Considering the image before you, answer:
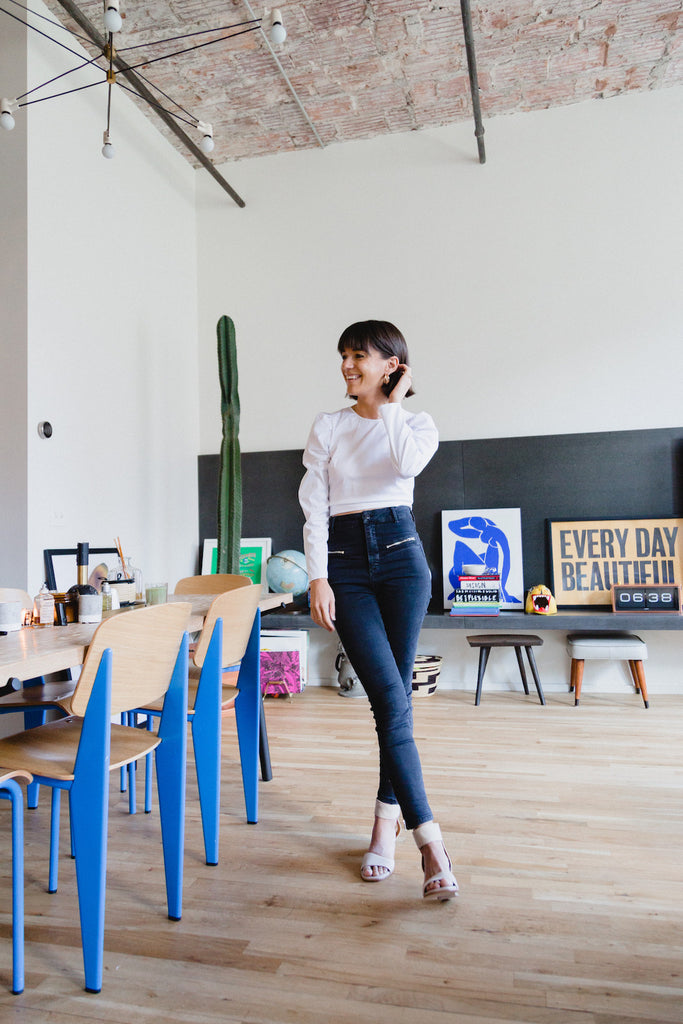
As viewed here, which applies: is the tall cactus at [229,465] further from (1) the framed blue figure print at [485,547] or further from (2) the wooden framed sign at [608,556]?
(2) the wooden framed sign at [608,556]

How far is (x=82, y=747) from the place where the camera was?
152 cm

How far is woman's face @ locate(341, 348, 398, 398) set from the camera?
2.03m

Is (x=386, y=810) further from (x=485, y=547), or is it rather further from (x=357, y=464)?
(x=485, y=547)

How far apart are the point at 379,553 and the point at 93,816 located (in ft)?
3.05

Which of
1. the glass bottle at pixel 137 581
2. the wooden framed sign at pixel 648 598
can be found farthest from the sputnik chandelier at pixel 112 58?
the wooden framed sign at pixel 648 598

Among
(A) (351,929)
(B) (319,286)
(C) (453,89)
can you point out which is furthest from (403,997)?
(C) (453,89)

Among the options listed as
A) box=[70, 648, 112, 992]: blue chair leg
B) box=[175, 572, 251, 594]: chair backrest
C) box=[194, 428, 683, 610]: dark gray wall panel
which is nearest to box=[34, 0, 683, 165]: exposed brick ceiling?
box=[194, 428, 683, 610]: dark gray wall panel

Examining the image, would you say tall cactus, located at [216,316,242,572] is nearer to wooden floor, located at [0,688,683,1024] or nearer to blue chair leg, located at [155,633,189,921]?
wooden floor, located at [0,688,683,1024]

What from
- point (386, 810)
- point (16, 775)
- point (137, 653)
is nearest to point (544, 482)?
point (386, 810)

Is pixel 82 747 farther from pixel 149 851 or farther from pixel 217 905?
pixel 149 851

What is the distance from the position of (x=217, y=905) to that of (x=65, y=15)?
4141 millimetres

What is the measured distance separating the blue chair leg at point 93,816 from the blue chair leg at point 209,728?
534mm

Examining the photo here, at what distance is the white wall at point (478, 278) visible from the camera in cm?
450

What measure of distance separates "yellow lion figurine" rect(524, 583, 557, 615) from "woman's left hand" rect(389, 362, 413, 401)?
253 cm
